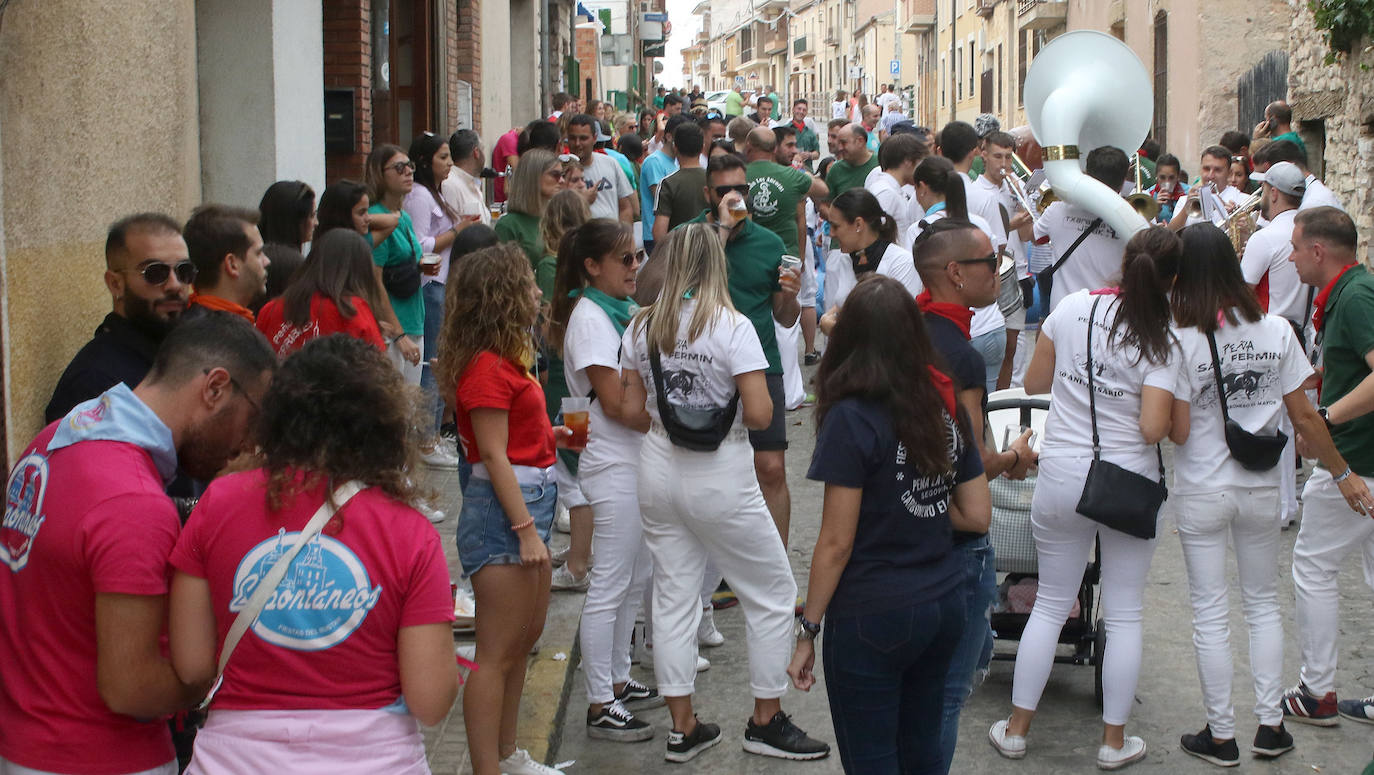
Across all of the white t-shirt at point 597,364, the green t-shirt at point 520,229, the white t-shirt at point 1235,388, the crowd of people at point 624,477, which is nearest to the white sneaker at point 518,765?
the crowd of people at point 624,477

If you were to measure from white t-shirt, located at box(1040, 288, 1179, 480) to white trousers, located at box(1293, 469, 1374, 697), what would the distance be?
964mm

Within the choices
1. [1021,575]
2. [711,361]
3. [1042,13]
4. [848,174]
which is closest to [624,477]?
[711,361]

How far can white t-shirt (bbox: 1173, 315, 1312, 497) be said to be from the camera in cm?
466

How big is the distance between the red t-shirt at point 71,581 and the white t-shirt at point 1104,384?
122 inches

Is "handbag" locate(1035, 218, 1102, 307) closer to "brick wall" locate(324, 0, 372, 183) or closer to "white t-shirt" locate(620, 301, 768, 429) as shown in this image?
"white t-shirt" locate(620, 301, 768, 429)

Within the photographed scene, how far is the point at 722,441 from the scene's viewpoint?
4.71 m

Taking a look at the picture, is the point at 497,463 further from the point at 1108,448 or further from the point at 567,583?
the point at 567,583

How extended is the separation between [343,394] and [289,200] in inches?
138

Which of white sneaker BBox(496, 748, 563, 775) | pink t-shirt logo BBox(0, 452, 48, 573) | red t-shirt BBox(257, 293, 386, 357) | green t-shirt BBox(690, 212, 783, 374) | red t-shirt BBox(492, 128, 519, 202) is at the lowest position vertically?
white sneaker BBox(496, 748, 563, 775)

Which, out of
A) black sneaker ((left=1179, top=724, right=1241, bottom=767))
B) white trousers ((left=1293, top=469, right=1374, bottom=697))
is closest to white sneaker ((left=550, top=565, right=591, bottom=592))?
black sneaker ((left=1179, top=724, right=1241, bottom=767))

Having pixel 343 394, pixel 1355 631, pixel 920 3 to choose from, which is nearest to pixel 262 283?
pixel 343 394

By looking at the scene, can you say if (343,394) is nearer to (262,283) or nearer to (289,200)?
(262,283)

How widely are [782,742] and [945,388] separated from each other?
178 cm

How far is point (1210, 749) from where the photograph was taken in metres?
4.85
